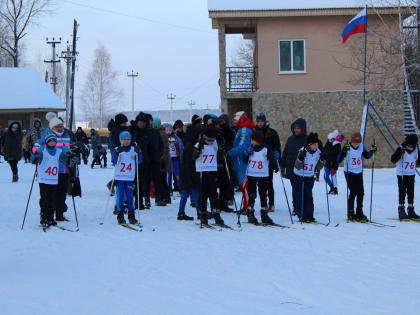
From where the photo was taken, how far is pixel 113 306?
5406 millimetres

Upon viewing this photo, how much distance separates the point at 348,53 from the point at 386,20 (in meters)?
2.06

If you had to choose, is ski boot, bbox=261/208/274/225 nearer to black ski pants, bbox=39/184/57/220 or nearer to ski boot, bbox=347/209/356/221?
ski boot, bbox=347/209/356/221

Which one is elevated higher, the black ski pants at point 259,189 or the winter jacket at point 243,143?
the winter jacket at point 243,143

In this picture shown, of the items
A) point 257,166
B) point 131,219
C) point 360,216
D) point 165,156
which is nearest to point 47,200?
point 131,219

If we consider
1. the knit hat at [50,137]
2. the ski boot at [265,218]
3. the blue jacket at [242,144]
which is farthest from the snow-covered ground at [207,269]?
the knit hat at [50,137]

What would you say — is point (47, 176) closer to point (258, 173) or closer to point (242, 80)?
point (258, 173)

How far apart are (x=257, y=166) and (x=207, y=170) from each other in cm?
85

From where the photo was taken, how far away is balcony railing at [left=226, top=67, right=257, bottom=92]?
27.7 metres

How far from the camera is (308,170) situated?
432 inches

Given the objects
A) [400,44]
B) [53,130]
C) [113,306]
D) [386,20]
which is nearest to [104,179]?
[53,130]

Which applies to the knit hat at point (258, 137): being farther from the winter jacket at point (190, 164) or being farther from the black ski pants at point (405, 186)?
the black ski pants at point (405, 186)

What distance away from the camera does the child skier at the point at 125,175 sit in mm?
10469

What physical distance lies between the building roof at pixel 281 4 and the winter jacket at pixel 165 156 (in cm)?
1326

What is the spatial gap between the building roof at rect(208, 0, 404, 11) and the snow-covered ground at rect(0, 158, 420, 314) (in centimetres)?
1684
